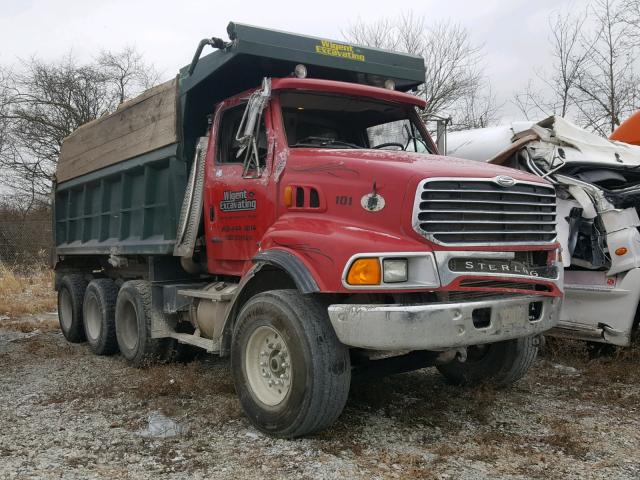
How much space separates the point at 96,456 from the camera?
411 centimetres

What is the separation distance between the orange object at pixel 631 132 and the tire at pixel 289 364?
21.8 feet

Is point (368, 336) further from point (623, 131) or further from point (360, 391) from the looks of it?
point (623, 131)

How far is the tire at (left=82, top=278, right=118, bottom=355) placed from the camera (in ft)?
24.9

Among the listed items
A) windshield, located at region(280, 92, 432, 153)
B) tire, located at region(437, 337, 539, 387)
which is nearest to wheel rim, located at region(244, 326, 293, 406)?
windshield, located at region(280, 92, 432, 153)

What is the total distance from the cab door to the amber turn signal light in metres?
1.27

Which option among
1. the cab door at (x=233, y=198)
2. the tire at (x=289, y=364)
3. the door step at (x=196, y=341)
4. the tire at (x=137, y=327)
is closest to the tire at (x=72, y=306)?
the tire at (x=137, y=327)

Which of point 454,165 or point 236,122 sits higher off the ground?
point 236,122

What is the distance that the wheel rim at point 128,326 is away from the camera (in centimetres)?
711

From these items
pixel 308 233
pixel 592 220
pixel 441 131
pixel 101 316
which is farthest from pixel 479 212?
pixel 101 316

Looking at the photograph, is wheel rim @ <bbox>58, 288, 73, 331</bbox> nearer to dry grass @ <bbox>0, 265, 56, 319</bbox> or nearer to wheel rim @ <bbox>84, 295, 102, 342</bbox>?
wheel rim @ <bbox>84, 295, 102, 342</bbox>

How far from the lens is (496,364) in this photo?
17.9 feet

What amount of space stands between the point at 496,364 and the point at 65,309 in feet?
21.2

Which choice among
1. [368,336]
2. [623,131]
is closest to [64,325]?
[368,336]

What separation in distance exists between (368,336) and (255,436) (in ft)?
4.09
